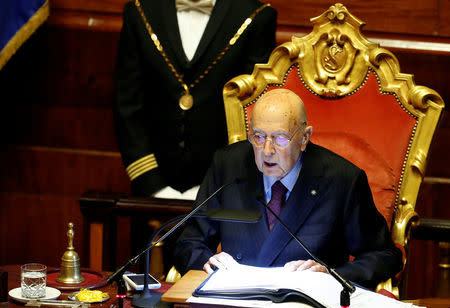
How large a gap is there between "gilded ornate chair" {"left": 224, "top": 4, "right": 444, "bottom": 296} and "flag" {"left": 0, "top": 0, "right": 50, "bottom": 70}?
1.06 m

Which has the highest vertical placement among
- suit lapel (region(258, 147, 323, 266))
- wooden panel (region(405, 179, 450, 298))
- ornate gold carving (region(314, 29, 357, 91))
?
ornate gold carving (region(314, 29, 357, 91))

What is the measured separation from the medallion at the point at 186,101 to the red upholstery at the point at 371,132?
510mm

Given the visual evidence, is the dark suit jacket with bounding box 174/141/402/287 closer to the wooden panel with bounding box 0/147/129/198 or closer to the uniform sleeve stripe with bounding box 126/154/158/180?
the uniform sleeve stripe with bounding box 126/154/158/180

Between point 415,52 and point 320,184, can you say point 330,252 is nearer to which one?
point 320,184

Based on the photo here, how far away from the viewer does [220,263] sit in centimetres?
202

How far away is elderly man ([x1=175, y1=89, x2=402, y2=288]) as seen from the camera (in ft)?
7.09

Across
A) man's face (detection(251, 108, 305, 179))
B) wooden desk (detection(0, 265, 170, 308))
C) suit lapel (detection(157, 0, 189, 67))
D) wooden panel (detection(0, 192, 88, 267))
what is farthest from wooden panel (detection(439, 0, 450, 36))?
wooden desk (detection(0, 265, 170, 308))

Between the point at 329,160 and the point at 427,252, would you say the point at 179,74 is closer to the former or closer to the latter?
the point at 329,160

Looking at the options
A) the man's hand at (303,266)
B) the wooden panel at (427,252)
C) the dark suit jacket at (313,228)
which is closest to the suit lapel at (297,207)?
the dark suit jacket at (313,228)

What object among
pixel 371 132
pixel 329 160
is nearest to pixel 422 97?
pixel 371 132

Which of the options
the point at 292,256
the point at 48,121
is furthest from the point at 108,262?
the point at 48,121

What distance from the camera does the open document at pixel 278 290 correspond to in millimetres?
1649

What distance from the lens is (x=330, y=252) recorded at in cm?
229

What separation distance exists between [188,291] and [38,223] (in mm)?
2177
